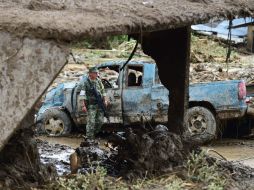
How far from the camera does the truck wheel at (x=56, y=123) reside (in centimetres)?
1569

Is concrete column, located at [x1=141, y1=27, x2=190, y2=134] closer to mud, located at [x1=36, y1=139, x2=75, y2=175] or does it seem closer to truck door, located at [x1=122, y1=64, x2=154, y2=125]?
mud, located at [x1=36, y1=139, x2=75, y2=175]

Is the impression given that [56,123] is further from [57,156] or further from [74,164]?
[74,164]

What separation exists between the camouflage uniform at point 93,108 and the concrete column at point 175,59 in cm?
549

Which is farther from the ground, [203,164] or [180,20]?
[180,20]

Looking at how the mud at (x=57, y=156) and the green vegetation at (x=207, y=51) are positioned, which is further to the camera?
the green vegetation at (x=207, y=51)

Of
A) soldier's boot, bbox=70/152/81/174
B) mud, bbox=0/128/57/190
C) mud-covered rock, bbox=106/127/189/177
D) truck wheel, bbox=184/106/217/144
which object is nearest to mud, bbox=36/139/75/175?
soldier's boot, bbox=70/152/81/174

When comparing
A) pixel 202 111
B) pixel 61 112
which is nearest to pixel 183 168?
pixel 202 111

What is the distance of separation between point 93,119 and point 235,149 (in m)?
3.48

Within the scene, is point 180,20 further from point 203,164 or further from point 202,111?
point 202,111

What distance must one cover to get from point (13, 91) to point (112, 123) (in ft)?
33.7

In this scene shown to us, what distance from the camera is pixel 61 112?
15750mm

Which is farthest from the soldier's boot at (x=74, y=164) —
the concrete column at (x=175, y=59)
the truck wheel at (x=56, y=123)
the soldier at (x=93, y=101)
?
the truck wheel at (x=56, y=123)

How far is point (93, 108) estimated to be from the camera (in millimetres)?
14492

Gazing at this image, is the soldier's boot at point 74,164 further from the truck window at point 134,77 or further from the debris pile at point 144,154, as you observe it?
the truck window at point 134,77
